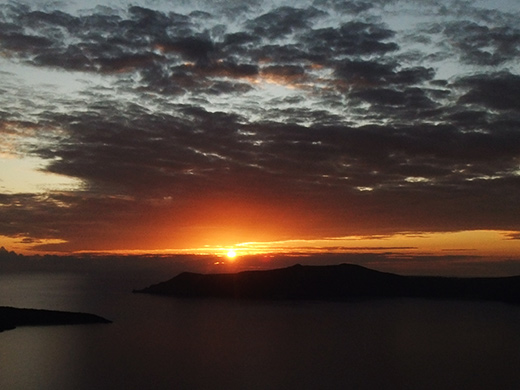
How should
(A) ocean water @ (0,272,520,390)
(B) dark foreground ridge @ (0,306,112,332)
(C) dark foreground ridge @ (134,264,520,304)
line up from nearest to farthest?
1. (A) ocean water @ (0,272,520,390)
2. (B) dark foreground ridge @ (0,306,112,332)
3. (C) dark foreground ridge @ (134,264,520,304)

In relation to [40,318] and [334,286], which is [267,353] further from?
[334,286]

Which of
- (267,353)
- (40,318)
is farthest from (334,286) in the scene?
(267,353)

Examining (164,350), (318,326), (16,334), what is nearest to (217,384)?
(164,350)

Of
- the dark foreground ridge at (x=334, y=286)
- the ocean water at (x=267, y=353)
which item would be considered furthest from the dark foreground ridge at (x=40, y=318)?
the dark foreground ridge at (x=334, y=286)

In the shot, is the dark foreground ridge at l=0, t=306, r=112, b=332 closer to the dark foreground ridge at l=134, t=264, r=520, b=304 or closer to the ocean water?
the ocean water

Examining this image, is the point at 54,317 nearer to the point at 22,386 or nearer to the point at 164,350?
the point at 164,350

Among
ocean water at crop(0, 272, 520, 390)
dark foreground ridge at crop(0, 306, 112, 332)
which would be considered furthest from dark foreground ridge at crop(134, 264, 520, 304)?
dark foreground ridge at crop(0, 306, 112, 332)

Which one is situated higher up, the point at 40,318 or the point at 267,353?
the point at 40,318
